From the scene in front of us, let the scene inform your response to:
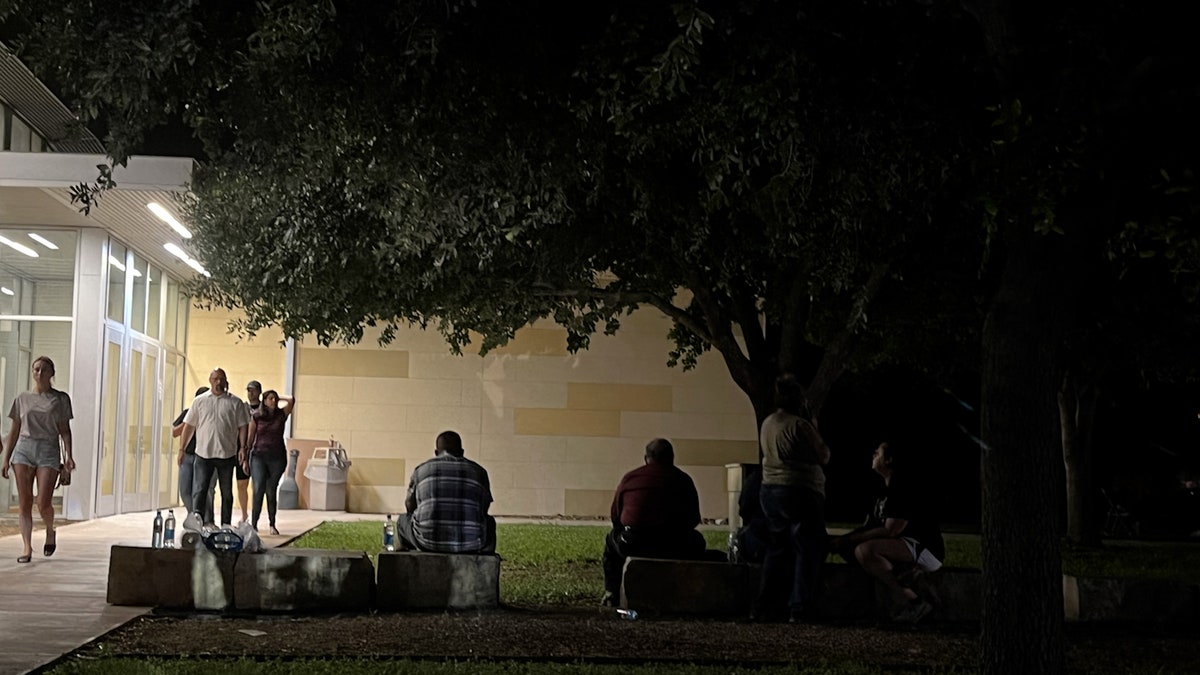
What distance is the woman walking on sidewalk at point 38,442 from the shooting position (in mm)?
11305

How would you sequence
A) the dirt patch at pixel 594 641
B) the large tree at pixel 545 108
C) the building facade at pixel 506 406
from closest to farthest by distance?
the large tree at pixel 545 108, the dirt patch at pixel 594 641, the building facade at pixel 506 406

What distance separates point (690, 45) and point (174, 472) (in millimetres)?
19116

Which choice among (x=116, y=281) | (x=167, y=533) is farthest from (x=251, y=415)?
(x=116, y=281)

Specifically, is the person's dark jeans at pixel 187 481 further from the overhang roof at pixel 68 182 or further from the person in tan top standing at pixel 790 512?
the person in tan top standing at pixel 790 512

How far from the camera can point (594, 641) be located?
8172 mm

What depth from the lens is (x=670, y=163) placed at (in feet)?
33.7

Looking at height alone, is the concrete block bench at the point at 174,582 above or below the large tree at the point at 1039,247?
below

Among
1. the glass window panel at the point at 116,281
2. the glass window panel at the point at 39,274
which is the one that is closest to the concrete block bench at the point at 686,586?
the glass window panel at the point at 39,274

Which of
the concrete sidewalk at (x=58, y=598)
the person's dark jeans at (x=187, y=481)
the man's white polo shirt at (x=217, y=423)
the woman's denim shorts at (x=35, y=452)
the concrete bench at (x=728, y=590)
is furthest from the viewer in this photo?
the person's dark jeans at (x=187, y=481)

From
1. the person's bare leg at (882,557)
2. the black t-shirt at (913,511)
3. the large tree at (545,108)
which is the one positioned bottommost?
the person's bare leg at (882,557)

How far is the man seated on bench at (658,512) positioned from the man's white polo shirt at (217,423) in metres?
5.24

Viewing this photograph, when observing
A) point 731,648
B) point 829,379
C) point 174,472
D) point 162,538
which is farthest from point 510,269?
point 174,472

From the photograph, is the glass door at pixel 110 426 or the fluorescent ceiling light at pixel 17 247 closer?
the fluorescent ceiling light at pixel 17 247

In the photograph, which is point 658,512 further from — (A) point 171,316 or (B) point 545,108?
(A) point 171,316
